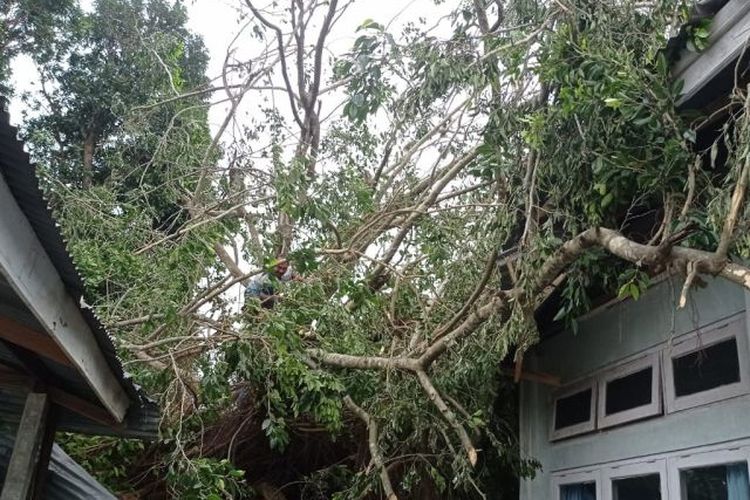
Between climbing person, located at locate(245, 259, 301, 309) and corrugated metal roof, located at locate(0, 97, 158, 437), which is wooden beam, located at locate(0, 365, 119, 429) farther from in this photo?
climbing person, located at locate(245, 259, 301, 309)

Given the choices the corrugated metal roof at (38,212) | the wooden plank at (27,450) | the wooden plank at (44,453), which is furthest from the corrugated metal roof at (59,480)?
the corrugated metal roof at (38,212)

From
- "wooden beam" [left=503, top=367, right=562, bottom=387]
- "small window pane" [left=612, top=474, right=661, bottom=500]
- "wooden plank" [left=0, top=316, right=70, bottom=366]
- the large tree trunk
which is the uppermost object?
the large tree trunk

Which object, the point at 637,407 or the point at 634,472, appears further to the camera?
the point at 637,407

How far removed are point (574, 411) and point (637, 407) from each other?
0.87 meters

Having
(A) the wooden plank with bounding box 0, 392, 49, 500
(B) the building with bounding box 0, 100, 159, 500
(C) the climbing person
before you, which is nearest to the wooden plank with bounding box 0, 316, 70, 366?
(B) the building with bounding box 0, 100, 159, 500

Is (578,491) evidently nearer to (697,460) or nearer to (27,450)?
(697,460)

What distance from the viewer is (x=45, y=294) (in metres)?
2.66

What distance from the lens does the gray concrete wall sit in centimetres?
365

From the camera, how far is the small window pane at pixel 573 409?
4.98 metres

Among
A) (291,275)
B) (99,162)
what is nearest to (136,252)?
(291,275)

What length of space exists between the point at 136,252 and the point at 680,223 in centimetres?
510

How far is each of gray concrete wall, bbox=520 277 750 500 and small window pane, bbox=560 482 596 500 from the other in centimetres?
13

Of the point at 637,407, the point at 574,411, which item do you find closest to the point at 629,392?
the point at 637,407

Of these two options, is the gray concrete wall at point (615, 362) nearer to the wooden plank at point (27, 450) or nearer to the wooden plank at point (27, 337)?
the wooden plank at point (27, 337)
